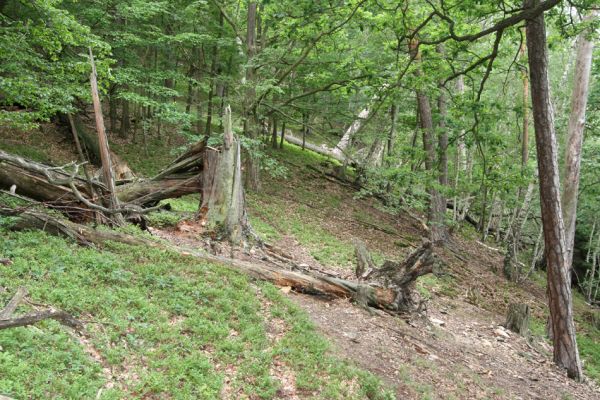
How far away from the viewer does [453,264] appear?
1442cm

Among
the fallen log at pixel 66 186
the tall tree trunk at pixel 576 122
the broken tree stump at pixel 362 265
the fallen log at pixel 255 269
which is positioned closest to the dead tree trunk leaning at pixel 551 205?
the tall tree trunk at pixel 576 122

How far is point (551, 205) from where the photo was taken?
7.68 m

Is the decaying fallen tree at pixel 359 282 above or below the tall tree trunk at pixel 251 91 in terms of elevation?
below

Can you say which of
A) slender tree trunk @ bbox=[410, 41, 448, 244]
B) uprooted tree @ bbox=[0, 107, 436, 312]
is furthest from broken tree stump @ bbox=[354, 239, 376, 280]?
slender tree trunk @ bbox=[410, 41, 448, 244]

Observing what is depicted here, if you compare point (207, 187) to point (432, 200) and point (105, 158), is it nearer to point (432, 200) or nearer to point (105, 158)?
point (105, 158)

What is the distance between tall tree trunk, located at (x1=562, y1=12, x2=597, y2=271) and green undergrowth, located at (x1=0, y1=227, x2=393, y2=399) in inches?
304

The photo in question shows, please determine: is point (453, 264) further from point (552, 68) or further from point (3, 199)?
point (552, 68)

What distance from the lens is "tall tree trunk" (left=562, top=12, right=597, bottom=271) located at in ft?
33.5

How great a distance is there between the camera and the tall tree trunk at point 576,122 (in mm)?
10201

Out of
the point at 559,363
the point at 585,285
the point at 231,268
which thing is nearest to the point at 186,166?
the point at 231,268

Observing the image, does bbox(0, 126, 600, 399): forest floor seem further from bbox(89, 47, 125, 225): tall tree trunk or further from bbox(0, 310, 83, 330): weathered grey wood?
bbox(89, 47, 125, 225): tall tree trunk

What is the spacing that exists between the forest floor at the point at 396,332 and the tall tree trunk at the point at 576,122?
2.84 m

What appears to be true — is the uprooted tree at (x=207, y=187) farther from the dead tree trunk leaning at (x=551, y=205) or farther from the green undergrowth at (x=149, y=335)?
the dead tree trunk leaning at (x=551, y=205)

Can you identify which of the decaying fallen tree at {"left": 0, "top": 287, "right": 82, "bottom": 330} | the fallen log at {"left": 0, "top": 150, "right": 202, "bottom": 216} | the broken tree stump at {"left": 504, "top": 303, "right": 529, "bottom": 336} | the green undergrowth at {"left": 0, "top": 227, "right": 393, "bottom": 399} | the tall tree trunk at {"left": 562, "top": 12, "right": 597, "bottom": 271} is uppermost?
the tall tree trunk at {"left": 562, "top": 12, "right": 597, "bottom": 271}
